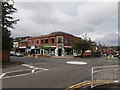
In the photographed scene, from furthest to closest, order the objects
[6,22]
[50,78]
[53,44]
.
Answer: [53,44], [6,22], [50,78]

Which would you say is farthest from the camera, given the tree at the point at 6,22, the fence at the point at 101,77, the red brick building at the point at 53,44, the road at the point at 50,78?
the red brick building at the point at 53,44

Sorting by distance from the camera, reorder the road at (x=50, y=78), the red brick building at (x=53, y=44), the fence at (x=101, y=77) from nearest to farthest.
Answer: the road at (x=50, y=78), the fence at (x=101, y=77), the red brick building at (x=53, y=44)

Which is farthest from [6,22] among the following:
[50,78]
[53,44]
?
[53,44]

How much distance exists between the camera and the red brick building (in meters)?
37.3

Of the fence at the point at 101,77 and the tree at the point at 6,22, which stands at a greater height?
the tree at the point at 6,22

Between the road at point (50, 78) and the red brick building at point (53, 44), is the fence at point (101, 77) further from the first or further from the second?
the red brick building at point (53, 44)

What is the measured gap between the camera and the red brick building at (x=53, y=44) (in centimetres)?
3731

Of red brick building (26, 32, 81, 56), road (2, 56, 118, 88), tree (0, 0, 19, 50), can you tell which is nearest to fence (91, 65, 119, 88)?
road (2, 56, 118, 88)

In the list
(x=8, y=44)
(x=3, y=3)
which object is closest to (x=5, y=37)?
(x=8, y=44)

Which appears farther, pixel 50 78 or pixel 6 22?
pixel 6 22

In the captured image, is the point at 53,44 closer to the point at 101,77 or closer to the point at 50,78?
the point at 50,78

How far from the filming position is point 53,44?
38219 mm

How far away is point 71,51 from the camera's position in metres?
41.4

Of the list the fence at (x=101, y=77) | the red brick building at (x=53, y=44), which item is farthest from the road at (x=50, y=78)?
the red brick building at (x=53, y=44)
